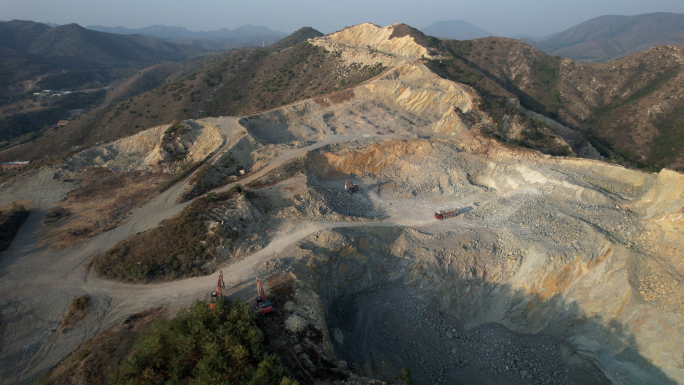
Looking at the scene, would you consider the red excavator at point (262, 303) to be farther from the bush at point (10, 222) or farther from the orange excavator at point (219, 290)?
the bush at point (10, 222)

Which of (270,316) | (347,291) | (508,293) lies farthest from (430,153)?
(270,316)

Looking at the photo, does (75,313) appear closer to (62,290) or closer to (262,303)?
(62,290)

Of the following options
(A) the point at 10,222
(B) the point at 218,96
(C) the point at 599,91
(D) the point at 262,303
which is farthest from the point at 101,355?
(C) the point at 599,91

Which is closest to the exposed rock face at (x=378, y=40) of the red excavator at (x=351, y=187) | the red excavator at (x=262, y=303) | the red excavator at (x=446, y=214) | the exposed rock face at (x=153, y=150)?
the red excavator at (x=351, y=187)

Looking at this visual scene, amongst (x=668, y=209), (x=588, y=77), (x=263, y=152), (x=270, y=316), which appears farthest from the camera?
(x=588, y=77)

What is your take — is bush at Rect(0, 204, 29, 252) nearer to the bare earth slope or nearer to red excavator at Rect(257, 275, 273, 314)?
the bare earth slope

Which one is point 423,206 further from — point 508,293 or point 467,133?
point 467,133
